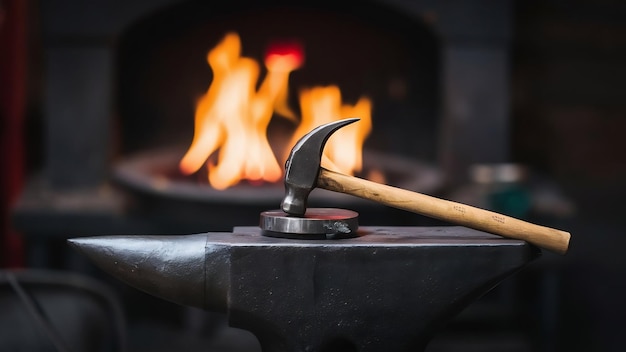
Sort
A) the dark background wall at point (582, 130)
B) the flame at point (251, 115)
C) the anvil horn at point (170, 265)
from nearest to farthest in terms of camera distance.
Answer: the anvil horn at point (170, 265) < the flame at point (251, 115) < the dark background wall at point (582, 130)

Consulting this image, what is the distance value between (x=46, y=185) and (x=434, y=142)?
155cm

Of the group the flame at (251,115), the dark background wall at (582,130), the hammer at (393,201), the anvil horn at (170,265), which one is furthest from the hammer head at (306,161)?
the dark background wall at (582,130)

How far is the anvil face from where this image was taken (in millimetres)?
1338

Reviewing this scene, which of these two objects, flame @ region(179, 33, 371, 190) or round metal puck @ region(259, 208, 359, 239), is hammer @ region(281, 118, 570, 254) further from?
flame @ region(179, 33, 371, 190)

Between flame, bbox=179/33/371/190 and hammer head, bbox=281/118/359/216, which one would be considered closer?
hammer head, bbox=281/118/359/216

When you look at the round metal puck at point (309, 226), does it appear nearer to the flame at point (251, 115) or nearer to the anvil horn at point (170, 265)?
the anvil horn at point (170, 265)

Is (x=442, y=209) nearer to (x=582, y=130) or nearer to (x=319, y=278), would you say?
(x=319, y=278)

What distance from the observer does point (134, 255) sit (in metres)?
1.35

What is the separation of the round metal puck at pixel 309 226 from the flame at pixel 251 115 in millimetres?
1619

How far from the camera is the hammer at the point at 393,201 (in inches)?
53.7

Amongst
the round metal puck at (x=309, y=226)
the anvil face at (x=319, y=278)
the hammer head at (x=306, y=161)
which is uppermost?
the hammer head at (x=306, y=161)

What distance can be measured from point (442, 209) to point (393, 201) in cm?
7

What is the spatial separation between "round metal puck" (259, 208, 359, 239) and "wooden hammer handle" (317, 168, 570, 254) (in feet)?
0.15

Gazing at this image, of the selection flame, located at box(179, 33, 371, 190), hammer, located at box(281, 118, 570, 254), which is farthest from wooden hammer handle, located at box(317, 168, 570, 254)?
flame, located at box(179, 33, 371, 190)
